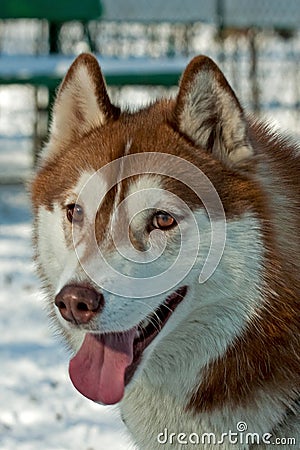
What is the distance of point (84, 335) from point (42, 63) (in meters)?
5.16

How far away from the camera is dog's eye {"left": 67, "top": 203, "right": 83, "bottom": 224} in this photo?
2.55 meters

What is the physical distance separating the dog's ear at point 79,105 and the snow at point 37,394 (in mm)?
572

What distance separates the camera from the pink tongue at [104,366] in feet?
7.92

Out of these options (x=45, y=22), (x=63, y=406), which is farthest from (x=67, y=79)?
(x=45, y=22)

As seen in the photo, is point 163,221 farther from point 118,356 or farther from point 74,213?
point 118,356

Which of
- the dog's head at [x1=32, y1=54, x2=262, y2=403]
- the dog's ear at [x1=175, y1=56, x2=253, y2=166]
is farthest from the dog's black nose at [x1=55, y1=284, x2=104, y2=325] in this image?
the dog's ear at [x1=175, y1=56, x2=253, y2=166]

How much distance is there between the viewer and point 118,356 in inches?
95.7

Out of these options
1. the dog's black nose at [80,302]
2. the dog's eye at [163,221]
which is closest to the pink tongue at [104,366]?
the dog's black nose at [80,302]

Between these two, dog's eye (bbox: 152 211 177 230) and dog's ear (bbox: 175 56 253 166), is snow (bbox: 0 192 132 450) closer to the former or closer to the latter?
dog's eye (bbox: 152 211 177 230)

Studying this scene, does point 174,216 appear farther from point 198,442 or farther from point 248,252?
point 198,442

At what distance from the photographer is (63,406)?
3955mm

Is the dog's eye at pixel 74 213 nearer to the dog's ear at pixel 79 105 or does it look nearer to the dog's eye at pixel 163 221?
the dog's eye at pixel 163 221

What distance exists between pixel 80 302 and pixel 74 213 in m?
0.43

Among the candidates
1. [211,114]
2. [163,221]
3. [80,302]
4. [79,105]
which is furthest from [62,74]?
[80,302]
